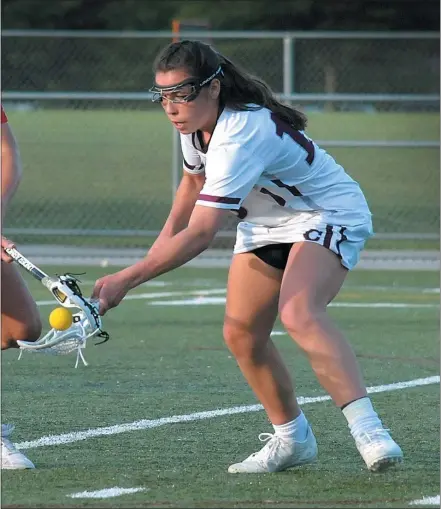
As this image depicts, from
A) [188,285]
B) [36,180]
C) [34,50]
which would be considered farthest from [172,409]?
[36,180]

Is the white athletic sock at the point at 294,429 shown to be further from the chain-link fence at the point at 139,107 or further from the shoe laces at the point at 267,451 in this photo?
the chain-link fence at the point at 139,107

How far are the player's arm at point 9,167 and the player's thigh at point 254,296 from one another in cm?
101

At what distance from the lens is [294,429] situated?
6027 mm

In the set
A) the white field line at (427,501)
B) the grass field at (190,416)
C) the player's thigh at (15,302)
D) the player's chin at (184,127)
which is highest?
the player's chin at (184,127)

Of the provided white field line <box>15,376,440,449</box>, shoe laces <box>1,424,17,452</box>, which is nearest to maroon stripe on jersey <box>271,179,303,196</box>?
shoe laces <box>1,424,17,452</box>

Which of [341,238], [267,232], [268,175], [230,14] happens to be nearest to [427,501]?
[341,238]

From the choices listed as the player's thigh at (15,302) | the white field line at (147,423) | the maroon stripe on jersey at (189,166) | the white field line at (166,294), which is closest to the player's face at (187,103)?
the maroon stripe on jersey at (189,166)

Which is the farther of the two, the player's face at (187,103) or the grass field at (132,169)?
the grass field at (132,169)

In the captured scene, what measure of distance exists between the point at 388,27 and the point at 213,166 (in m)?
23.9

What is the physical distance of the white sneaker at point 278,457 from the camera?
5.94 metres

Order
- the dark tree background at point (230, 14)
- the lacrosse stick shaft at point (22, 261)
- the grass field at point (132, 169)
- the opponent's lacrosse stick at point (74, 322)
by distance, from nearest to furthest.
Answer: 1. the opponent's lacrosse stick at point (74, 322)
2. the lacrosse stick shaft at point (22, 261)
3. the grass field at point (132, 169)
4. the dark tree background at point (230, 14)

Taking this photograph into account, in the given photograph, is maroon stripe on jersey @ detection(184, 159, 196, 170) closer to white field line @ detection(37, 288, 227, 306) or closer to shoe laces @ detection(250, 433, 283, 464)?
shoe laces @ detection(250, 433, 283, 464)

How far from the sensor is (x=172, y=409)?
750 cm

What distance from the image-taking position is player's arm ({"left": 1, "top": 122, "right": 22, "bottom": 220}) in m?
5.89
